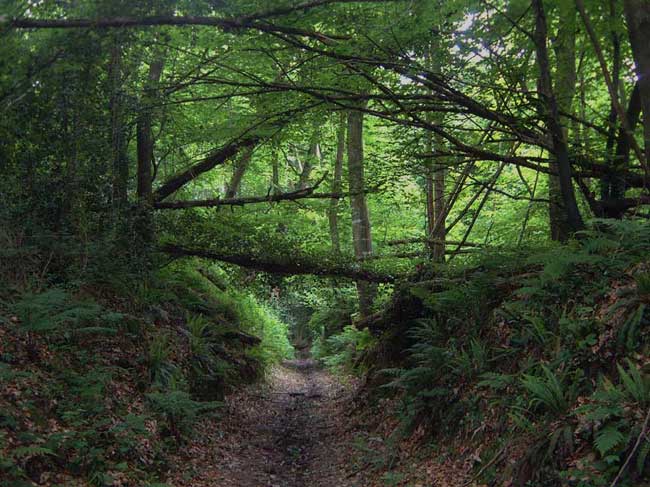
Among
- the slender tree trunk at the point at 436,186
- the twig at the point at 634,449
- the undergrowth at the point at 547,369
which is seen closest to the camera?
the twig at the point at 634,449

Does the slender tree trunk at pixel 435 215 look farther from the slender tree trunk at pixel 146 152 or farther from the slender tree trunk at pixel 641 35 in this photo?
the slender tree trunk at pixel 146 152

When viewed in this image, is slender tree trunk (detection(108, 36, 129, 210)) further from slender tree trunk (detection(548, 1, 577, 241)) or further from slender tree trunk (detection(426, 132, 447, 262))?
slender tree trunk (detection(548, 1, 577, 241))

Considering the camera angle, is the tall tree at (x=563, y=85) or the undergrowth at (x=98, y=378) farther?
the tall tree at (x=563, y=85)

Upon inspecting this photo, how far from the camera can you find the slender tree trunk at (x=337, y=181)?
12.4 metres

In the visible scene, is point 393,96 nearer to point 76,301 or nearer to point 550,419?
point 550,419

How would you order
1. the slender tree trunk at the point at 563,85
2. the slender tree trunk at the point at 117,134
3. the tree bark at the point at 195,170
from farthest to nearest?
the tree bark at the point at 195,170
the slender tree trunk at the point at 117,134
the slender tree trunk at the point at 563,85

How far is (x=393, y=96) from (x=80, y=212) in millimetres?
5668

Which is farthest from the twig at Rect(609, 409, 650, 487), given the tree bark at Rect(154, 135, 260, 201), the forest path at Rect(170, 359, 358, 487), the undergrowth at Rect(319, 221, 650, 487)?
the tree bark at Rect(154, 135, 260, 201)

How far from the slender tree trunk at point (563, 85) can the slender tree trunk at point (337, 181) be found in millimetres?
4677

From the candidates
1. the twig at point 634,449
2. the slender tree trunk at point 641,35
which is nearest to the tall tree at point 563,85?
the slender tree trunk at point 641,35

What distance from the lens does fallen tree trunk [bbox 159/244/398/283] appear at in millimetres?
12344

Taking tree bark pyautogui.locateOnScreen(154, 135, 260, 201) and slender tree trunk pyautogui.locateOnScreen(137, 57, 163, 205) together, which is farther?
tree bark pyautogui.locateOnScreen(154, 135, 260, 201)

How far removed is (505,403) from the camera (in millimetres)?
5602

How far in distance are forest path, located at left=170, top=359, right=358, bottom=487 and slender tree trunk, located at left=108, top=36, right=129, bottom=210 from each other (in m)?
4.78
